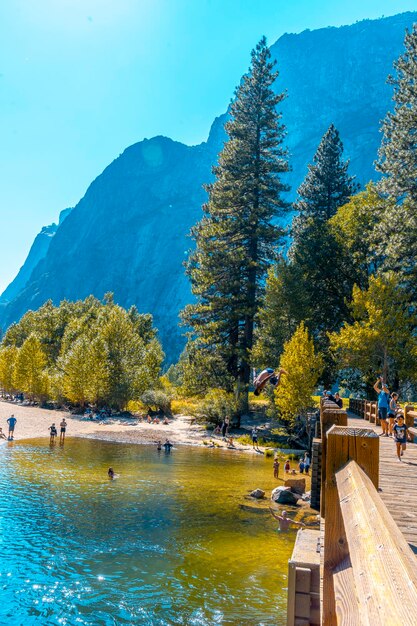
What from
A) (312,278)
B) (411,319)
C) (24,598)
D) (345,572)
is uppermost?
(312,278)

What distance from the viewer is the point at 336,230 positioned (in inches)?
1879

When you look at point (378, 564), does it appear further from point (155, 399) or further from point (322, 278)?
point (155, 399)

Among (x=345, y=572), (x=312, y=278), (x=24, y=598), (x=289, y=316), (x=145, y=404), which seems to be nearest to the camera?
(x=345, y=572)

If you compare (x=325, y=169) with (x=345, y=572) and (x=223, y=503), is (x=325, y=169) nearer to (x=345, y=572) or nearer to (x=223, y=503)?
(x=223, y=503)

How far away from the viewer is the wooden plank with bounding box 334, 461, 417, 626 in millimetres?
1292

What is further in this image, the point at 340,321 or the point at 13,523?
the point at 340,321

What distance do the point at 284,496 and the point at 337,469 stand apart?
67.4ft

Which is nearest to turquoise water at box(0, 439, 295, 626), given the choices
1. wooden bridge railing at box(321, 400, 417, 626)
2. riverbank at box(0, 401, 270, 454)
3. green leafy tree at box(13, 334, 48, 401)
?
wooden bridge railing at box(321, 400, 417, 626)

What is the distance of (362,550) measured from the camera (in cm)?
182

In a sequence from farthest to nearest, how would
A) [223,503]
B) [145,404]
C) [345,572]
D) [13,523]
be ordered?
[145,404] < [223,503] < [13,523] < [345,572]

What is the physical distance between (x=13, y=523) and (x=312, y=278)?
36.5 meters

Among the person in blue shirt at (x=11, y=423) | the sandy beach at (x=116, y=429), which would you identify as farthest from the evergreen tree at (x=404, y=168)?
the person in blue shirt at (x=11, y=423)

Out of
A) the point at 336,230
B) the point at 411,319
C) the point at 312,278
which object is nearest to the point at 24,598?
the point at 411,319

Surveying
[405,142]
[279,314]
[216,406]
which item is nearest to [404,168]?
[405,142]
